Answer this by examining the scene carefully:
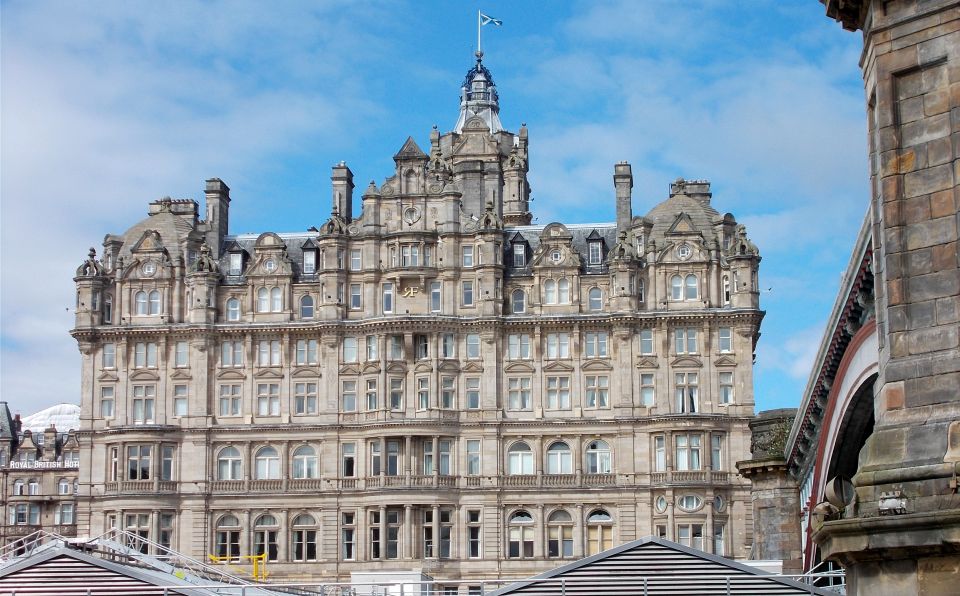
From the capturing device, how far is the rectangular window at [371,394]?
83.9 metres

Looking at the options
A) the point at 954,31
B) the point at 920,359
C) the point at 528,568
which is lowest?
the point at 528,568

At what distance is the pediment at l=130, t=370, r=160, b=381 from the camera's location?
8594 cm

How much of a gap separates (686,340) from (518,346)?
8948 millimetres

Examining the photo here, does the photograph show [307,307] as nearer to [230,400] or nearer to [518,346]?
[230,400]

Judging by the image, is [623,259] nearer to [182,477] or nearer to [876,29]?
[182,477]

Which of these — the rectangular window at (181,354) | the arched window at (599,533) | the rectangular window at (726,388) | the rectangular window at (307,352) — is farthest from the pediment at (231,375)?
the rectangular window at (726,388)

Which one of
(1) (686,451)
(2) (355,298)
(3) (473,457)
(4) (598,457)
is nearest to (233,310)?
(2) (355,298)

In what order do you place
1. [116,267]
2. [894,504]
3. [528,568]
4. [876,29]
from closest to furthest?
[894,504], [876,29], [528,568], [116,267]

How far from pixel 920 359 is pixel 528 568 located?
187 feet

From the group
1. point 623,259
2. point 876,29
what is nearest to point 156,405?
point 623,259

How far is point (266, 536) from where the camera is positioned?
83.8 metres

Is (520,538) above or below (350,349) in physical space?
below

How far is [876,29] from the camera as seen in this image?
27.7 metres

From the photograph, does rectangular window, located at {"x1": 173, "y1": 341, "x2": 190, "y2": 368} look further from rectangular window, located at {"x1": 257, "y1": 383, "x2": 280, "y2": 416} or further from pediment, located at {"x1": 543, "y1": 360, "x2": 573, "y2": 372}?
pediment, located at {"x1": 543, "y1": 360, "x2": 573, "y2": 372}
